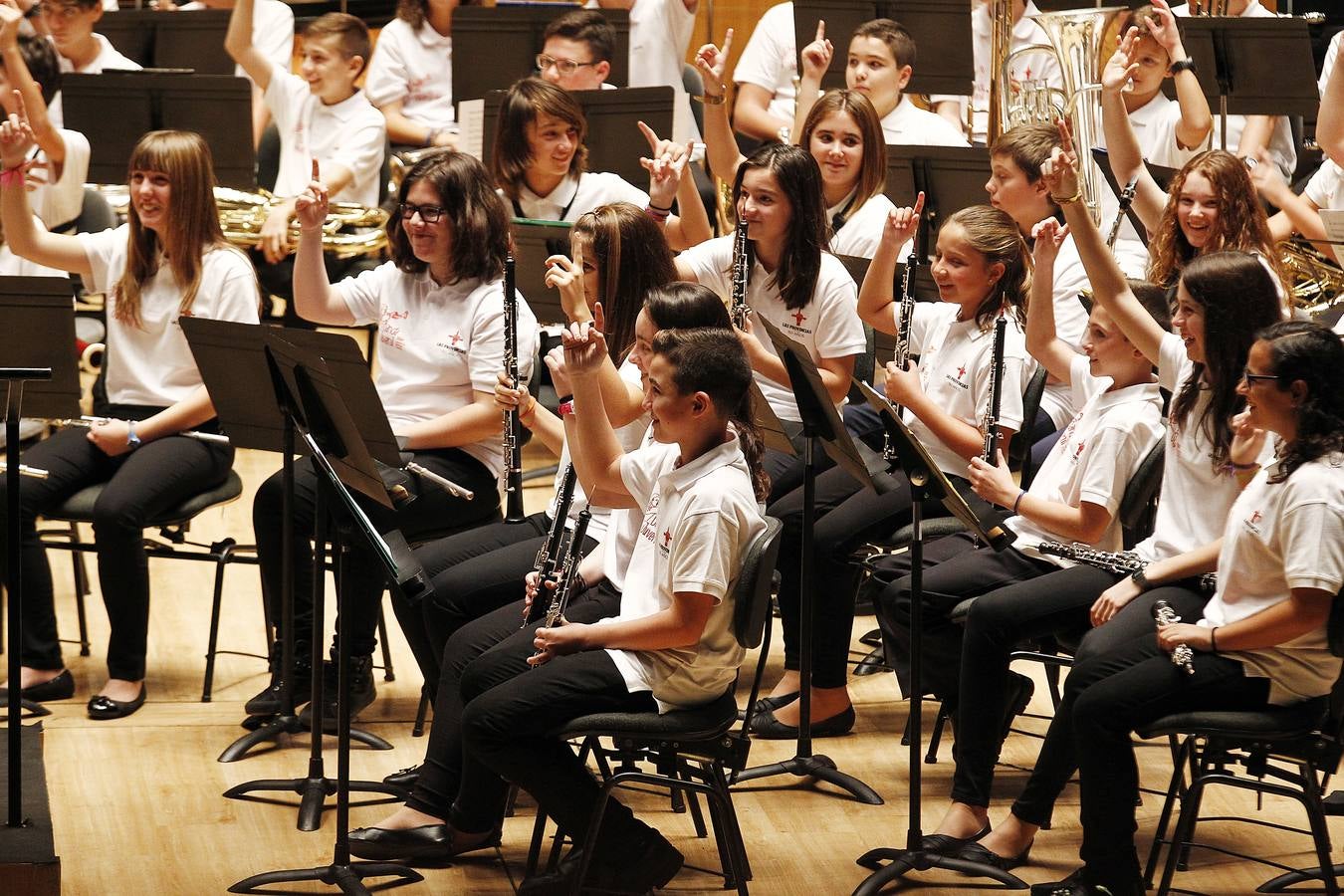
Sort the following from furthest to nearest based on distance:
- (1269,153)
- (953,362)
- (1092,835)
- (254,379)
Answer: (1269,153), (953,362), (254,379), (1092,835)

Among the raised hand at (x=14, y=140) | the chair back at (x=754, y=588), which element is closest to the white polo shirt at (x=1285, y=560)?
the chair back at (x=754, y=588)

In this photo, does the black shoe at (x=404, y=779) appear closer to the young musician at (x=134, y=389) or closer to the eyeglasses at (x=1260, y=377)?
the young musician at (x=134, y=389)

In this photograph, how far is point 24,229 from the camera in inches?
179

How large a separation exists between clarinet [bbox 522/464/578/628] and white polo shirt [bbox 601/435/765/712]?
0.80ft

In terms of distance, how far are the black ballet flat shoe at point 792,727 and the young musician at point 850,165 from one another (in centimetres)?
137

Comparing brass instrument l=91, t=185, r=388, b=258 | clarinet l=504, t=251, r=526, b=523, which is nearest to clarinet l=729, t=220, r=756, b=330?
clarinet l=504, t=251, r=526, b=523

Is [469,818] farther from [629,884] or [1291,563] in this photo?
[1291,563]

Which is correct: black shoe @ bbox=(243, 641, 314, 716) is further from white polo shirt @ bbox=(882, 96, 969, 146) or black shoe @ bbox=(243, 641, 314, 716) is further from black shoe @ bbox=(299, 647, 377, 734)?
white polo shirt @ bbox=(882, 96, 969, 146)

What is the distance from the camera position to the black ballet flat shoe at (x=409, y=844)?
3375mm

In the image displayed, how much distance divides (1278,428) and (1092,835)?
2.67 ft

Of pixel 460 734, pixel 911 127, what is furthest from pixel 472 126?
pixel 460 734

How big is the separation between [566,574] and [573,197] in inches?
81.1

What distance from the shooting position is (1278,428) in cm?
291

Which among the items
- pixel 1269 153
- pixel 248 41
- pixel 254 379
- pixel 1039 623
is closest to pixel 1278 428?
pixel 1039 623
